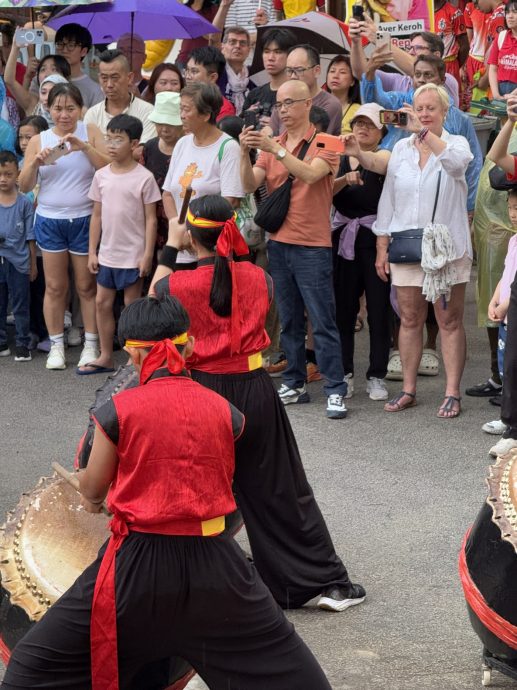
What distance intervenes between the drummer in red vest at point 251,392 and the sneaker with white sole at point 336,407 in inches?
104

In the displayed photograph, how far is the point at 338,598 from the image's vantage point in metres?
5.08

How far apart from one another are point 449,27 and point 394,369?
16.6 feet

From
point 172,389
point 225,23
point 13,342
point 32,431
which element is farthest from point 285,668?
point 225,23

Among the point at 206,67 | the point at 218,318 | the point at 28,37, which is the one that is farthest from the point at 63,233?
the point at 218,318

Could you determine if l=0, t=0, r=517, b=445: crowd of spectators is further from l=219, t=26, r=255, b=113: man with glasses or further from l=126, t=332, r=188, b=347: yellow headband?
l=126, t=332, r=188, b=347: yellow headband

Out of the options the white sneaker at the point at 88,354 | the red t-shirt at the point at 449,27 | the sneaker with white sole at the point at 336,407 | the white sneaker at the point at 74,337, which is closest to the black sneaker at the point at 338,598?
the sneaker with white sole at the point at 336,407

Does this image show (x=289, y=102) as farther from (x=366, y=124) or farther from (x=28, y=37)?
(x=28, y=37)

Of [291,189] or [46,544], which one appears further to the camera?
[291,189]

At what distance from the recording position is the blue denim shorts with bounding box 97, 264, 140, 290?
28.2 feet

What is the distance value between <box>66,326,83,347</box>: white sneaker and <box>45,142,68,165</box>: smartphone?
4.90 feet

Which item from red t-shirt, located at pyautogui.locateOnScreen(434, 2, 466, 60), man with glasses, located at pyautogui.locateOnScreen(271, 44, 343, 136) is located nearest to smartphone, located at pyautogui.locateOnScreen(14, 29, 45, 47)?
man with glasses, located at pyautogui.locateOnScreen(271, 44, 343, 136)

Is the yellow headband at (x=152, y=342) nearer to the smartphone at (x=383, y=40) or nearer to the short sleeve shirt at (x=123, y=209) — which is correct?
the short sleeve shirt at (x=123, y=209)

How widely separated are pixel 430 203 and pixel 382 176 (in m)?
0.59

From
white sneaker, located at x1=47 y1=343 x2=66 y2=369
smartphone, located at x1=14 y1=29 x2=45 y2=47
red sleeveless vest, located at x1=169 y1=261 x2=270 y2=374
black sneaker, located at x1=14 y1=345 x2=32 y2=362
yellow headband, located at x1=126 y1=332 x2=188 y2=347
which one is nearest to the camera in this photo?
yellow headband, located at x1=126 y1=332 x2=188 y2=347
